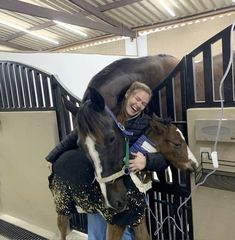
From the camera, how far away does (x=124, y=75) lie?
1.43 meters

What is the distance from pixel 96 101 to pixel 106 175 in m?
0.28

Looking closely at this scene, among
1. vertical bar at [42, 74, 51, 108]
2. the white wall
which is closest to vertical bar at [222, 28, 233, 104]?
vertical bar at [42, 74, 51, 108]

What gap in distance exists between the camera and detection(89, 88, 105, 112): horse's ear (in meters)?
0.95

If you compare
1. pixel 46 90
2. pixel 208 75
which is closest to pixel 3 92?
pixel 46 90

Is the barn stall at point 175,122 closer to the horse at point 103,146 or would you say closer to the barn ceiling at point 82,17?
the horse at point 103,146

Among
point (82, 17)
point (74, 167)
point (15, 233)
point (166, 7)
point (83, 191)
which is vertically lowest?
point (15, 233)

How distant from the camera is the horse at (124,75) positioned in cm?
133

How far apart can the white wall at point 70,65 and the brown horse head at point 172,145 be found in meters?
2.16

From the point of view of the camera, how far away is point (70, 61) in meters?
3.98

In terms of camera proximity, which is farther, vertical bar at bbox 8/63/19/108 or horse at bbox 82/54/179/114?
vertical bar at bbox 8/63/19/108

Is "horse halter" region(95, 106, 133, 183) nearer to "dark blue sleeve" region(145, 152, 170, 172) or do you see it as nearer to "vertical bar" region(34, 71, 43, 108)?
"dark blue sleeve" region(145, 152, 170, 172)

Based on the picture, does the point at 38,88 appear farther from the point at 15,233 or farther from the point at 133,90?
the point at 15,233

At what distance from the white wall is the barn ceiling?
54cm

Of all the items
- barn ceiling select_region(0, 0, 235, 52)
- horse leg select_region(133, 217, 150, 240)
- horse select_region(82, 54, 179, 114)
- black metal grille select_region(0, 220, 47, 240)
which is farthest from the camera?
barn ceiling select_region(0, 0, 235, 52)
